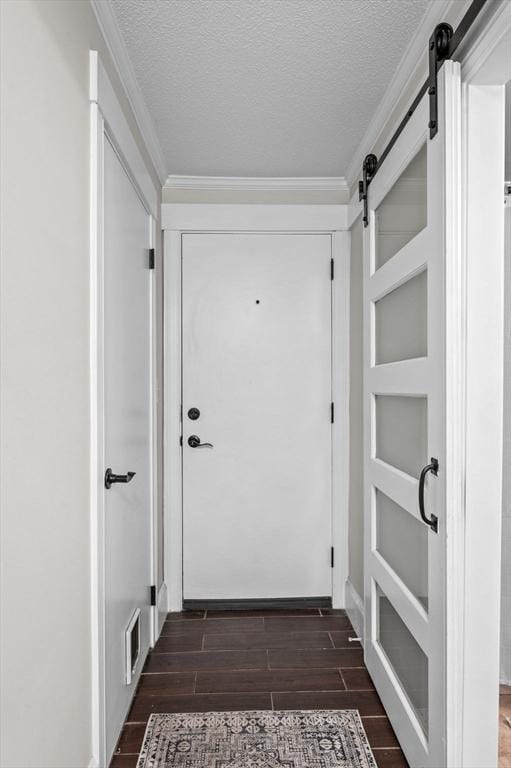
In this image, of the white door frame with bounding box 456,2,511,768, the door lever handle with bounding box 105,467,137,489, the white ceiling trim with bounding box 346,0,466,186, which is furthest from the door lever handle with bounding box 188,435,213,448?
the white door frame with bounding box 456,2,511,768

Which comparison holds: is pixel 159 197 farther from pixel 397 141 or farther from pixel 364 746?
pixel 364 746

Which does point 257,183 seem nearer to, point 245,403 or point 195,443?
point 245,403

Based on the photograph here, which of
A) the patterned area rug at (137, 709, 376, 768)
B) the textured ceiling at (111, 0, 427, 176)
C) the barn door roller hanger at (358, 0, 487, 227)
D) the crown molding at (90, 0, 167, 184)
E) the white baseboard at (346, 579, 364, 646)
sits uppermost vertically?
the textured ceiling at (111, 0, 427, 176)

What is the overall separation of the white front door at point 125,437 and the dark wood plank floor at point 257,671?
0.10 meters

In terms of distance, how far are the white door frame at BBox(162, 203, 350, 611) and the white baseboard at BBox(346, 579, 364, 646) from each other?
10 cm

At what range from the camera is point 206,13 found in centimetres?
174

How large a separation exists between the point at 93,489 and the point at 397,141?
1.55m

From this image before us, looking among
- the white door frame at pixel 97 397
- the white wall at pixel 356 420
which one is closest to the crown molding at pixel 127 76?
the white door frame at pixel 97 397

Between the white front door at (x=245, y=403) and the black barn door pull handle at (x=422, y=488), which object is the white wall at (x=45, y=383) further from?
the white front door at (x=245, y=403)

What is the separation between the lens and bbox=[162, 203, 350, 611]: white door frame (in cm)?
319

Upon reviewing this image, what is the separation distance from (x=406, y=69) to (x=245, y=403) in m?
1.83

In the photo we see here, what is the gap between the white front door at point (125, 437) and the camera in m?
1.89

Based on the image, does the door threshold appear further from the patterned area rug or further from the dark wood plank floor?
the patterned area rug

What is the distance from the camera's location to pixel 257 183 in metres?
3.18
